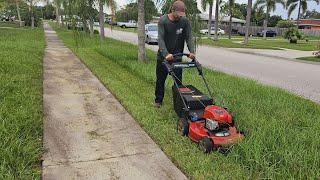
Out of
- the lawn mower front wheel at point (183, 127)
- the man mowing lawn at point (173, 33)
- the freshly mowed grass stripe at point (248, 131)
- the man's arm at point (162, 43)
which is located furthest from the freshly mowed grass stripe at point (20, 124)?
the man mowing lawn at point (173, 33)

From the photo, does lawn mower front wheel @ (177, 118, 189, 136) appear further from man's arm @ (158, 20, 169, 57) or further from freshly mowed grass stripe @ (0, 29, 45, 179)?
freshly mowed grass stripe @ (0, 29, 45, 179)

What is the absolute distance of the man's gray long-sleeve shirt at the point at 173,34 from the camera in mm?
6254

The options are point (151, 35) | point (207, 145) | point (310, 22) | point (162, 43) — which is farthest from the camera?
point (310, 22)

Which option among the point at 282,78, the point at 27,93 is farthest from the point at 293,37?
the point at 27,93

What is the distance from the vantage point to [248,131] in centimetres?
530

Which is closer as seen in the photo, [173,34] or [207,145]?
[207,145]

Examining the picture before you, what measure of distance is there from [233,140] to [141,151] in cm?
114

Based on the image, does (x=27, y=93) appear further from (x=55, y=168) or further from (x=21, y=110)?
(x=55, y=168)

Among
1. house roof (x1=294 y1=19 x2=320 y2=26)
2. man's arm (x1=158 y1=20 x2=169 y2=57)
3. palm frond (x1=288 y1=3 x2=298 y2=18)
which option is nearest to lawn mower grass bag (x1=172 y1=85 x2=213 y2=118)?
man's arm (x1=158 y1=20 x2=169 y2=57)

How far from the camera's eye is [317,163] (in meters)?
4.16

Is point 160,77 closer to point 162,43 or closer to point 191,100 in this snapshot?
point 162,43

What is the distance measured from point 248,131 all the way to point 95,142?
209cm

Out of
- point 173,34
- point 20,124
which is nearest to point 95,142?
point 20,124

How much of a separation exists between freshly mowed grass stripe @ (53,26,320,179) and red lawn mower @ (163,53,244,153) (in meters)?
0.11
